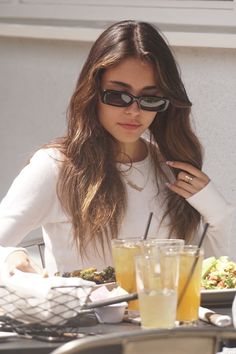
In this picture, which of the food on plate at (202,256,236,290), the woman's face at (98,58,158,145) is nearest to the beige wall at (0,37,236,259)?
the woman's face at (98,58,158,145)

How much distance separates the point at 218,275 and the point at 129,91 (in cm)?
73

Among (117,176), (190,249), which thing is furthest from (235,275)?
(117,176)

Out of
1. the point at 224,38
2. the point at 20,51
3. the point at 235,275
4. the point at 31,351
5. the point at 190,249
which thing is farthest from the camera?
the point at 20,51

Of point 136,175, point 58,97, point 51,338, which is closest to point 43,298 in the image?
point 51,338

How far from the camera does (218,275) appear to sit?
10.8 feet

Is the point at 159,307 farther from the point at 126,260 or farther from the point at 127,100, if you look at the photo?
the point at 127,100

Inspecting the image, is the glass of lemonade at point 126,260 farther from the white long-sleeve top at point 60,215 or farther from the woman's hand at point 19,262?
the white long-sleeve top at point 60,215

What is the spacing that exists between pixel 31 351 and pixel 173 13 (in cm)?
298

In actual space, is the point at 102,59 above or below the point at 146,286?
above

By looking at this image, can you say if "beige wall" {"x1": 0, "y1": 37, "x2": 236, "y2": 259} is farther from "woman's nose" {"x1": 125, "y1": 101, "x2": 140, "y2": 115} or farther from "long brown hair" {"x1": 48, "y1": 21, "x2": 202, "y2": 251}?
"woman's nose" {"x1": 125, "y1": 101, "x2": 140, "y2": 115}

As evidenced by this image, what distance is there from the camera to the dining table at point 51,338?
2.58 meters

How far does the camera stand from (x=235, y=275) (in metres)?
3.32

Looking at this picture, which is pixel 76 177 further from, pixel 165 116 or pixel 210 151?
pixel 210 151

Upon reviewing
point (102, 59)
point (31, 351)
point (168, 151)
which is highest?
point (102, 59)
